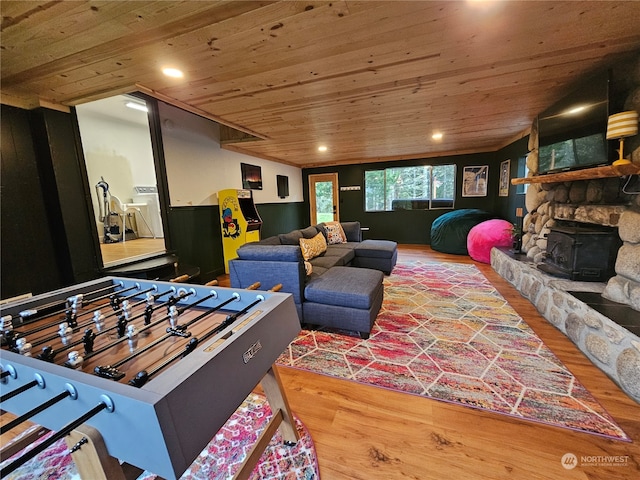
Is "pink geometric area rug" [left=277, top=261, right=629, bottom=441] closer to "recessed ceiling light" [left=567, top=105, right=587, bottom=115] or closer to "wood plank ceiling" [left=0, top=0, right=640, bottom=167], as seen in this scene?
"recessed ceiling light" [left=567, top=105, right=587, bottom=115]

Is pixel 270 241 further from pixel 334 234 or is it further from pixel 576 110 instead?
pixel 576 110

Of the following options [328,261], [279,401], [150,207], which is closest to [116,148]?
[150,207]

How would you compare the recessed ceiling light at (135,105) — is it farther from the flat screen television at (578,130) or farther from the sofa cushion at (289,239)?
the flat screen television at (578,130)

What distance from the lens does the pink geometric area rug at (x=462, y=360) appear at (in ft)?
5.08

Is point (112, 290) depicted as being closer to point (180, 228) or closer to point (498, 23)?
point (180, 228)

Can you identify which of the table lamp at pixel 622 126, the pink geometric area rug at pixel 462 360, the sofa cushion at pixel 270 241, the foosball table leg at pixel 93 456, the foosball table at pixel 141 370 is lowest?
the pink geometric area rug at pixel 462 360

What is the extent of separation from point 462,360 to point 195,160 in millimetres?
4233

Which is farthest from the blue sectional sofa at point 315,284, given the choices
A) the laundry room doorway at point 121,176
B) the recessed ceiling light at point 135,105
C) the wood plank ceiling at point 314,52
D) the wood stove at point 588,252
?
the recessed ceiling light at point 135,105

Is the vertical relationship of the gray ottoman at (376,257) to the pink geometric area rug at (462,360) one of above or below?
above

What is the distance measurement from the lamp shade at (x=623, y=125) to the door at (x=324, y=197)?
5656 mm

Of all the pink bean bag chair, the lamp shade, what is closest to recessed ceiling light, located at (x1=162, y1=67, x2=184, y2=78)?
the lamp shade

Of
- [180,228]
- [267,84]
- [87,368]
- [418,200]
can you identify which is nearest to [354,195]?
[418,200]

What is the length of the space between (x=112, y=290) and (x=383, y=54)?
2351mm

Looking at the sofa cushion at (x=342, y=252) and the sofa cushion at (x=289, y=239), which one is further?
the sofa cushion at (x=342, y=252)
